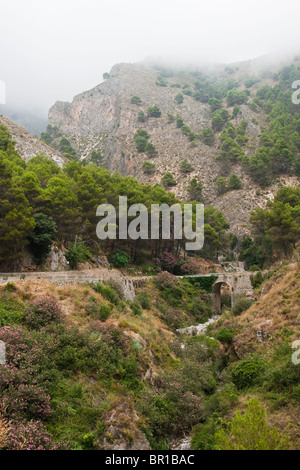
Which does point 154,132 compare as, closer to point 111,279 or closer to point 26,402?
point 111,279

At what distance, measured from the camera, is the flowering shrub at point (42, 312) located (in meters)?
12.7

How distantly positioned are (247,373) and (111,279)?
11.0m

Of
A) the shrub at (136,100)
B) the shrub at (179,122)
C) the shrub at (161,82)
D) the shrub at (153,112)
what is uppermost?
the shrub at (161,82)

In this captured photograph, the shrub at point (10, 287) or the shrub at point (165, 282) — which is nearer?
the shrub at point (10, 287)

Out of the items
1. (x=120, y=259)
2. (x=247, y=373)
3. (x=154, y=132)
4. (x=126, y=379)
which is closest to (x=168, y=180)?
(x=154, y=132)

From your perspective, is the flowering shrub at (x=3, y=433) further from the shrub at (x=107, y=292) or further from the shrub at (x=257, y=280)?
the shrub at (x=257, y=280)

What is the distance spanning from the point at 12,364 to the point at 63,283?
8026 millimetres

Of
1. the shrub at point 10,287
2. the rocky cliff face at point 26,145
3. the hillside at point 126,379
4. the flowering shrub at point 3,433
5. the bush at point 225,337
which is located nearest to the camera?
the flowering shrub at point 3,433

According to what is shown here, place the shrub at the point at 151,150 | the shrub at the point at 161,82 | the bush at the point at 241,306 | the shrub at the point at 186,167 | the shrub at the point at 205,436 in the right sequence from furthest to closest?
1. the shrub at the point at 161,82
2. the shrub at the point at 151,150
3. the shrub at the point at 186,167
4. the bush at the point at 241,306
5. the shrub at the point at 205,436

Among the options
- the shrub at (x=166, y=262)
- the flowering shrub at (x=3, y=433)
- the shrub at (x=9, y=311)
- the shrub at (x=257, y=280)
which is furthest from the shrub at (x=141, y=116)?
the flowering shrub at (x=3, y=433)

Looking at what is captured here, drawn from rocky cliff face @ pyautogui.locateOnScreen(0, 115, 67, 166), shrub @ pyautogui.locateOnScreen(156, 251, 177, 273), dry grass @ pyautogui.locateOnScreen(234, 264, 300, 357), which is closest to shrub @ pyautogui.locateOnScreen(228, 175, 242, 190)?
shrub @ pyautogui.locateOnScreen(156, 251, 177, 273)

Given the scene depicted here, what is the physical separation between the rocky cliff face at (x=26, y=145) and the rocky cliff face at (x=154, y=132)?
2287 centimetres

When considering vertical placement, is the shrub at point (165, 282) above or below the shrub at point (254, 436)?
above

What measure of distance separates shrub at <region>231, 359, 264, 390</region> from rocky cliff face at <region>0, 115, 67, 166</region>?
45780 mm
